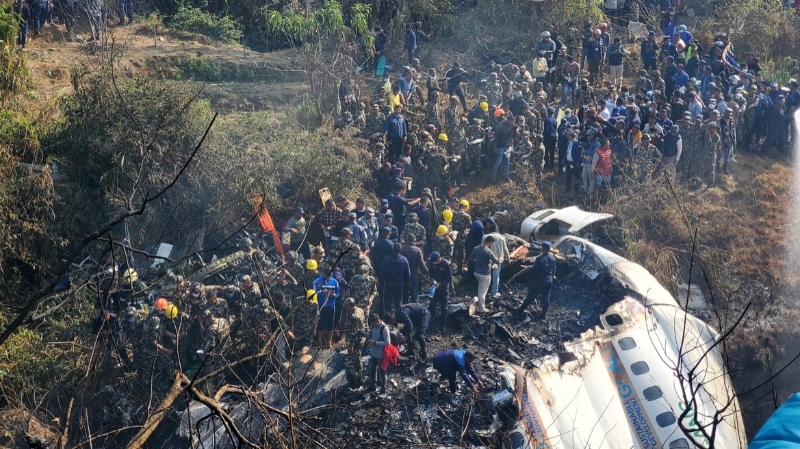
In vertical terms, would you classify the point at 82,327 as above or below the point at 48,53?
below

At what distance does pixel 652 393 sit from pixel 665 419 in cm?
40

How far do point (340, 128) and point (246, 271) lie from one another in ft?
18.3

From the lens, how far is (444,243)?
15.9m

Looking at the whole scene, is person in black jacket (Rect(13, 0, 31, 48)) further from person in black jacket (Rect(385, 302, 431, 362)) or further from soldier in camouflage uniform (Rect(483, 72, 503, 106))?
person in black jacket (Rect(385, 302, 431, 362))

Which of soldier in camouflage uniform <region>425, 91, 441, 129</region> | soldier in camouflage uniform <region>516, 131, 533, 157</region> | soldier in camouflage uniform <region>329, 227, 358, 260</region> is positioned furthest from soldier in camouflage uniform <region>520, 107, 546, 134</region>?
soldier in camouflage uniform <region>329, 227, 358, 260</region>

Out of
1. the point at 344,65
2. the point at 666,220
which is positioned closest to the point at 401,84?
the point at 344,65

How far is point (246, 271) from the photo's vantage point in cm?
1523

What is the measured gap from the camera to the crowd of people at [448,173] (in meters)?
13.6

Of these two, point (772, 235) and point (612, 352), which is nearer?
point (612, 352)

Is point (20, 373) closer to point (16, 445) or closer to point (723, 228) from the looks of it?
point (16, 445)

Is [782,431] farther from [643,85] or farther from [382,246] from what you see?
[643,85]

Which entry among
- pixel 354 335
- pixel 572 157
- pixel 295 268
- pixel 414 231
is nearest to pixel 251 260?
pixel 295 268

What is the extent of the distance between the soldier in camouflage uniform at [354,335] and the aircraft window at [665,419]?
4434 mm

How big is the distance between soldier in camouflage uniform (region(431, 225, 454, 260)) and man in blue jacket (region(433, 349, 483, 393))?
3265 mm
